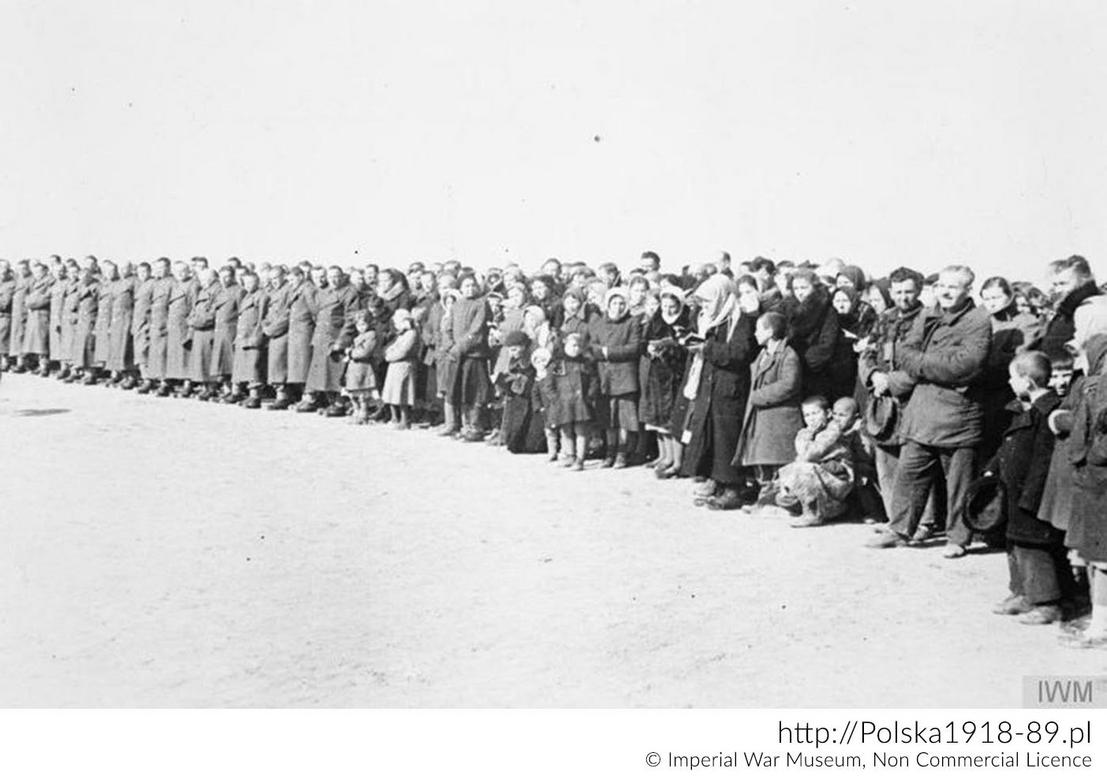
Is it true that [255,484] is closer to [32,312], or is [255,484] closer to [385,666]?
[385,666]

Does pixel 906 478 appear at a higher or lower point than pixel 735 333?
lower

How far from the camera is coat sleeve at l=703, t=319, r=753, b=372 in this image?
30.8ft

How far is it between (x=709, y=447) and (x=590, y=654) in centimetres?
372

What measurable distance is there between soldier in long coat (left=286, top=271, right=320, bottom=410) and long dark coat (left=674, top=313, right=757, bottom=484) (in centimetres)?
696

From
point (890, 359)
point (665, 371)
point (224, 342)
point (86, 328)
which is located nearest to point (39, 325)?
point (86, 328)

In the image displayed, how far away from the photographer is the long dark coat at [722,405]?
9.43 m

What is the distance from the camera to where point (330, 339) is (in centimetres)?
1507

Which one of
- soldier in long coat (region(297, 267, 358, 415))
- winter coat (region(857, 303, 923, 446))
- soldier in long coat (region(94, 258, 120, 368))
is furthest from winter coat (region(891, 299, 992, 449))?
soldier in long coat (region(94, 258, 120, 368))

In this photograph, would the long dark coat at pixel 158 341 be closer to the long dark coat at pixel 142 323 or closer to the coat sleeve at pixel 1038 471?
the long dark coat at pixel 142 323

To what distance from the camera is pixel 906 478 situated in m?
7.97

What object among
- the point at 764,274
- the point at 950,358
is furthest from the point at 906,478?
the point at 764,274

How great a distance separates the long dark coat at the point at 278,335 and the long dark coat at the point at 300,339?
0.10 metres

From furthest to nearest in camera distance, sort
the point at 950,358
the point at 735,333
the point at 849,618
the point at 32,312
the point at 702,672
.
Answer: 1. the point at 32,312
2. the point at 735,333
3. the point at 950,358
4. the point at 849,618
5. the point at 702,672

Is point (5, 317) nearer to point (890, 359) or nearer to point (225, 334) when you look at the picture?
point (225, 334)
